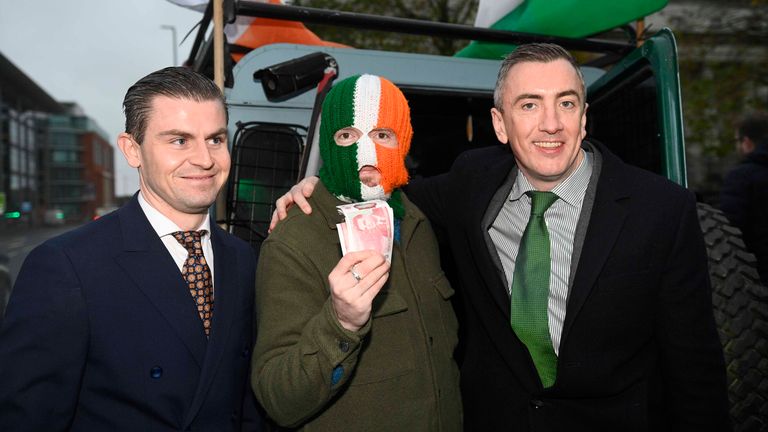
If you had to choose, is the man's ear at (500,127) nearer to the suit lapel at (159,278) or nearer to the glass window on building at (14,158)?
the suit lapel at (159,278)

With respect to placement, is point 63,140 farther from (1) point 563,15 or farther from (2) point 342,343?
(2) point 342,343

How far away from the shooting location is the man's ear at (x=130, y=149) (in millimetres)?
1920

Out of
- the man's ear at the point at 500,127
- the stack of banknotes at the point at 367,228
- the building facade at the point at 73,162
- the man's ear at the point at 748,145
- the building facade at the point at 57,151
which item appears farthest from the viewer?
the building facade at the point at 73,162

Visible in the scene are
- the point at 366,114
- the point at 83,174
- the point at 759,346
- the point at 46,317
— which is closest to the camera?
the point at 46,317

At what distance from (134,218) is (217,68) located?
1.79 meters

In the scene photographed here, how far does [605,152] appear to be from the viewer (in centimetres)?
241

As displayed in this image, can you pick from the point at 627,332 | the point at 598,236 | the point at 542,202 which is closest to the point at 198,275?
the point at 542,202

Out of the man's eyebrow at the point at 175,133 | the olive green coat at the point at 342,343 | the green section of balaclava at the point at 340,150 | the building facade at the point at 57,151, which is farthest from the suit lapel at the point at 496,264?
the building facade at the point at 57,151

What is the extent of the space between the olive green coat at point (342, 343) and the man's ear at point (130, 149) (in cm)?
50

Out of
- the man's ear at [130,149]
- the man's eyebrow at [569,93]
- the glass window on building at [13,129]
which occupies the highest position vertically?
the man's eyebrow at [569,93]

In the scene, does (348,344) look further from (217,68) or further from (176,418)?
(217,68)

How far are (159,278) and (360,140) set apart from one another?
2.67 ft

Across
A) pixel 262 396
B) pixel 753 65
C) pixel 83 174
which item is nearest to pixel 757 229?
pixel 262 396

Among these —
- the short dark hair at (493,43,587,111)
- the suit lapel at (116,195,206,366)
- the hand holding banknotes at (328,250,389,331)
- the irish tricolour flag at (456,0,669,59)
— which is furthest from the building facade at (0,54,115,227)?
the hand holding banknotes at (328,250,389,331)
